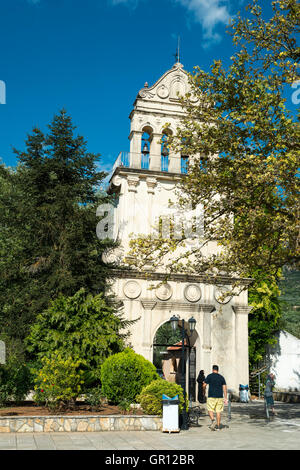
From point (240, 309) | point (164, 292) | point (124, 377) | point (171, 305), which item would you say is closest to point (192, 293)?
point (171, 305)

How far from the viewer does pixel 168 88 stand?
24.6 meters

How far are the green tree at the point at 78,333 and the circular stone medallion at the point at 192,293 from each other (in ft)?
18.9

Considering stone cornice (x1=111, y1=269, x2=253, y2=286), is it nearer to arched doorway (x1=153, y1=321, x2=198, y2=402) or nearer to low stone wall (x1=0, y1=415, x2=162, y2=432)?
arched doorway (x1=153, y1=321, x2=198, y2=402)

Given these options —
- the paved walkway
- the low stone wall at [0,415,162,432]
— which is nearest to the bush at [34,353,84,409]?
the low stone wall at [0,415,162,432]

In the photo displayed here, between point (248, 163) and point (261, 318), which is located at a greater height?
point (248, 163)

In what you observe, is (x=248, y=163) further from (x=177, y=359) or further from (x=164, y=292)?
(x=177, y=359)

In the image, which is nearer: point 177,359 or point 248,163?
point 248,163

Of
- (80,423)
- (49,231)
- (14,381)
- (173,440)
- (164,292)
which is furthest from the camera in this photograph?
(164,292)

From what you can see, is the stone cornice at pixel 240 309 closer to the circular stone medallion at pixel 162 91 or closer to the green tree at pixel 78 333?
the green tree at pixel 78 333

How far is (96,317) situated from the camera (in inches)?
695

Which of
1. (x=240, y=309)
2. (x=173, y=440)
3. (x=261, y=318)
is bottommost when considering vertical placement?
(x=173, y=440)

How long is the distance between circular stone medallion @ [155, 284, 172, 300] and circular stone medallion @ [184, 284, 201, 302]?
0.87m

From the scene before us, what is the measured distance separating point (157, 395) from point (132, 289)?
905cm

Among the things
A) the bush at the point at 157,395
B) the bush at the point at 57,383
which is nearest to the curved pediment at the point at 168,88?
the bush at the point at 57,383
